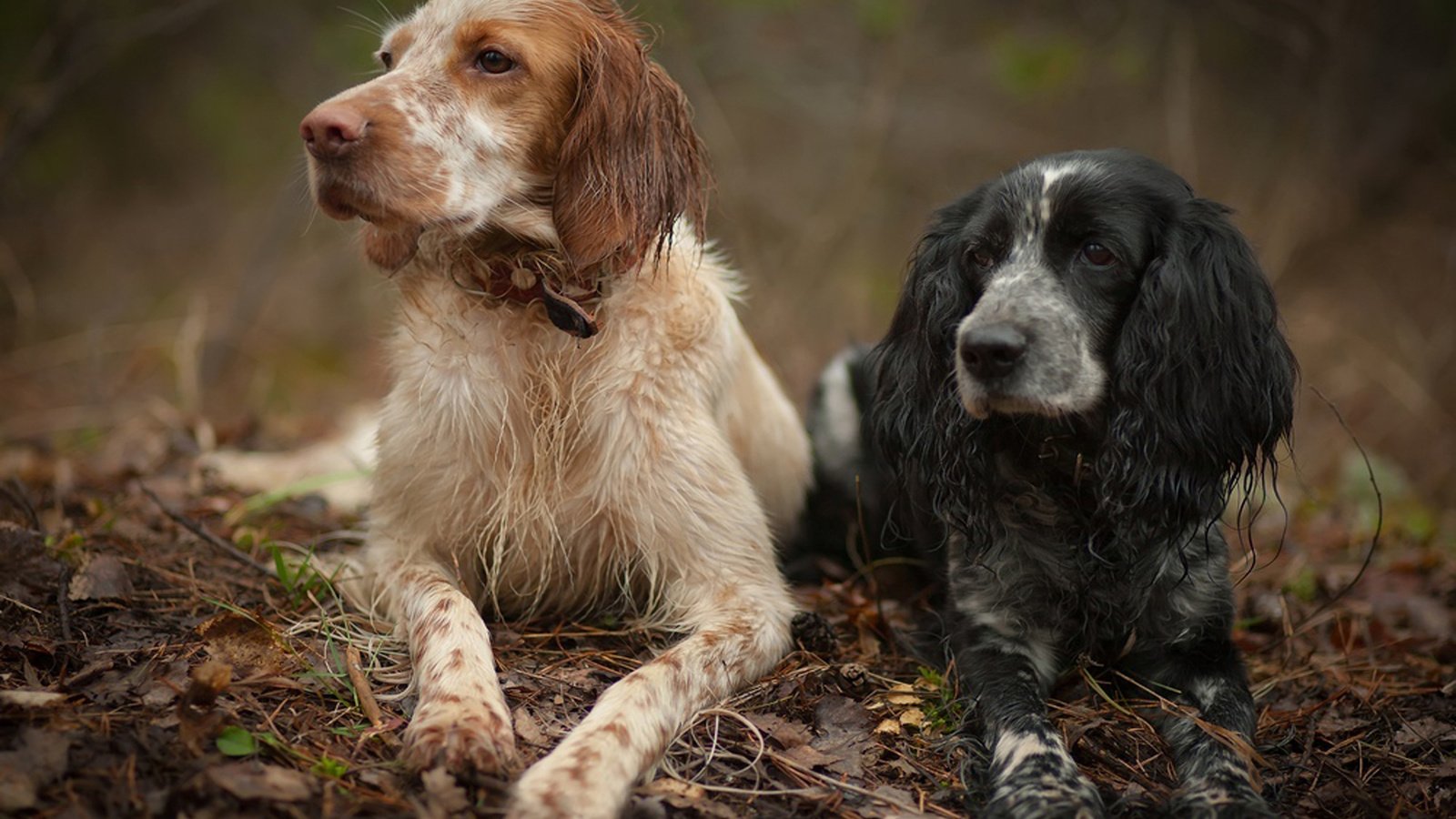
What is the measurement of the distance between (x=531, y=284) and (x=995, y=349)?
1179mm

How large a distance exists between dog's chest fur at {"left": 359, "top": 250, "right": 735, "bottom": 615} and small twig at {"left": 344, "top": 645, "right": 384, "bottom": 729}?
0.46m

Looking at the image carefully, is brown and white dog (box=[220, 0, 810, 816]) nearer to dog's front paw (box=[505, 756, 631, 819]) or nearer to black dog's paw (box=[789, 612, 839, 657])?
black dog's paw (box=[789, 612, 839, 657])

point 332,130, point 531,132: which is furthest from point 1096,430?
point 332,130

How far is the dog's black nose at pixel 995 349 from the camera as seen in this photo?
2.45 m

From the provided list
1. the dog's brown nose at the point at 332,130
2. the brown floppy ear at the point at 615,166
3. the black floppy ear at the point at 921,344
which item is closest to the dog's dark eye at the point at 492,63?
the brown floppy ear at the point at 615,166

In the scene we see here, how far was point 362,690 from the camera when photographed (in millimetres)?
2418

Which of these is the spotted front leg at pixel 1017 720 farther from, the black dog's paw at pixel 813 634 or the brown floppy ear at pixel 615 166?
the brown floppy ear at pixel 615 166

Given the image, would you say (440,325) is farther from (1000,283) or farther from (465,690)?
(1000,283)

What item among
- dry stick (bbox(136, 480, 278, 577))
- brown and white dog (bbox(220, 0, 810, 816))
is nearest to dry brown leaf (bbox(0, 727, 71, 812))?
brown and white dog (bbox(220, 0, 810, 816))

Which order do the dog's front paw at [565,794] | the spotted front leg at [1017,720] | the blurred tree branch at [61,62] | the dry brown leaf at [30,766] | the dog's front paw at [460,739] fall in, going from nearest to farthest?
the dry brown leaf at [30,766], the dog's front paw at [565,794], the dog's front paw at [460,739], the spotted front leg at [1017,720], the blurred tree branch at [61,62]

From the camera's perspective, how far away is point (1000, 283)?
106 inches

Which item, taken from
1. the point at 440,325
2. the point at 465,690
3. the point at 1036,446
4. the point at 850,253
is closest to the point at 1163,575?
the point at 1036,446

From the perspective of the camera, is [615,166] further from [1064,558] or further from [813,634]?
[1064,558]

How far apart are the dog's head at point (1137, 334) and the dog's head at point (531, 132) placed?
88 centimetres
